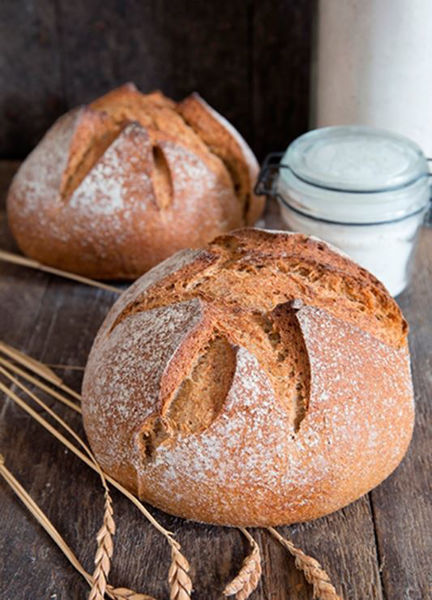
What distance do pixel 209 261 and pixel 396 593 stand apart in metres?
0.57

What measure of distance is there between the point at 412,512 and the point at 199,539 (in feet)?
1.08

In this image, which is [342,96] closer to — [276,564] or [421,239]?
[421,239]

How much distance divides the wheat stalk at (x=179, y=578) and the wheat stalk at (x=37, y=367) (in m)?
0.41

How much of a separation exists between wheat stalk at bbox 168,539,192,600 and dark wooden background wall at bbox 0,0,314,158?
4.65ft

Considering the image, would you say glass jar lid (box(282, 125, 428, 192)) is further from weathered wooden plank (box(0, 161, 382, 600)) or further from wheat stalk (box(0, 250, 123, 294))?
weathered wooden plank (box(0, 161, 382, 600))

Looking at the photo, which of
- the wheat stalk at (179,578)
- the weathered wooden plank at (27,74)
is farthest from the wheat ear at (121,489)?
the weathered wooden plank at (27,74)

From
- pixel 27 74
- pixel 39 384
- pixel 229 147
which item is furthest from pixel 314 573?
pixel 27 74

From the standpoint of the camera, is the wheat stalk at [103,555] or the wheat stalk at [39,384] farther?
the wheat stalk at [39,384]

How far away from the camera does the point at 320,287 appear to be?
4.13 ft

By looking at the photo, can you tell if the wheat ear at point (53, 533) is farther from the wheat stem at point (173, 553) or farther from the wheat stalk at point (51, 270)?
the wheat stalk at point (51, 270)

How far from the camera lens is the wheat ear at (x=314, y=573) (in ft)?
3.46

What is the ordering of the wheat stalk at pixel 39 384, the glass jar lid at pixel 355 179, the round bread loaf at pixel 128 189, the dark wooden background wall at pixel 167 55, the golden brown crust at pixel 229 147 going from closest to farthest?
the wheat stalk at pixel 39 384, the glass jar lid at pixel 355 179, the round bread loaf at pixel 128 189, the golden brown crust at pixel 229 147, the dark wooden background wall at pixel 167 55

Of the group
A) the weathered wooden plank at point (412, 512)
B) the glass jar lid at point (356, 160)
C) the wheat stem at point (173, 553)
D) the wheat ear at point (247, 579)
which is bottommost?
the weathered wooden plank at point (412, 512)

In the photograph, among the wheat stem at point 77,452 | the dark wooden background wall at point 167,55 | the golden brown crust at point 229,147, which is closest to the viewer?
the wheat stem at point 77,452
